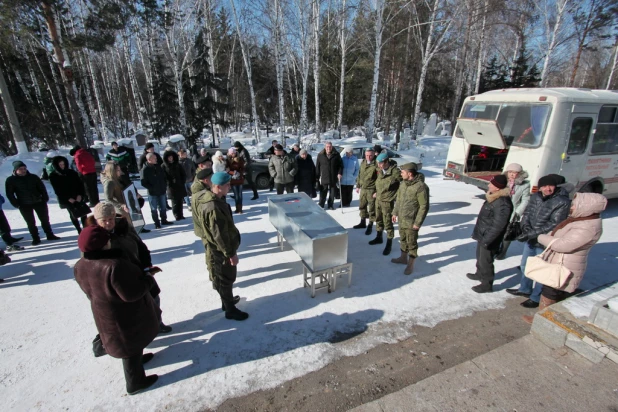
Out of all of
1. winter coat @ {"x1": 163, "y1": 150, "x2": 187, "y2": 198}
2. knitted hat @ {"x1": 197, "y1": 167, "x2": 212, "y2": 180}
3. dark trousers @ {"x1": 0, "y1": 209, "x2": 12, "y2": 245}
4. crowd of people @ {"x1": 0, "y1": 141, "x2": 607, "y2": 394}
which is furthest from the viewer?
winter coat @ {"x1": 163, "y1": 150, "x2": 187, "y2": 198}

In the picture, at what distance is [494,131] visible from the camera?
654 cm

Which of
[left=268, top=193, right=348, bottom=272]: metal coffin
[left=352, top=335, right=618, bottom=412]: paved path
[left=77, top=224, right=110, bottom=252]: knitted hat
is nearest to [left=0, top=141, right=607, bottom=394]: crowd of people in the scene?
[left=77, top=224, right=110, bottom=252]: knitted hat

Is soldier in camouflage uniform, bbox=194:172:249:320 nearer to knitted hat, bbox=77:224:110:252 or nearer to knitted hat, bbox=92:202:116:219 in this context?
knitted hat, bbox=92:202:116:219

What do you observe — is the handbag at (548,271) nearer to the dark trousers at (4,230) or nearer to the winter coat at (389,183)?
the winter coat at (389,183)

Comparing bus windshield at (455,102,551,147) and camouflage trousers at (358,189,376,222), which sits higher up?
bus windshield at (455,102,551,147)

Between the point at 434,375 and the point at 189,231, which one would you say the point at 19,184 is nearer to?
the point at 189,231

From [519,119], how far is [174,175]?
7729mm

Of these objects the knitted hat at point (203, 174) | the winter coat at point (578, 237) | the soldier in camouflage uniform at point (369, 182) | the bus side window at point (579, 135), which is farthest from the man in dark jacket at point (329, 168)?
the bus side window at point (579, 135)

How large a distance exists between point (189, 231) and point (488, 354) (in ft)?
18.1

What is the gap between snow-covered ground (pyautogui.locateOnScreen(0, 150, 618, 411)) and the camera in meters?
2.72

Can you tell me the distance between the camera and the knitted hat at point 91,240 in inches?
82.0

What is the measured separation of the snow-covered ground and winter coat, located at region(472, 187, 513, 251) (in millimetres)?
816

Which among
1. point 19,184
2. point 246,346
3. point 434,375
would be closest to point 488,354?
point 434,375

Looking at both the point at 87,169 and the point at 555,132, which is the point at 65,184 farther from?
the point at 555,132
